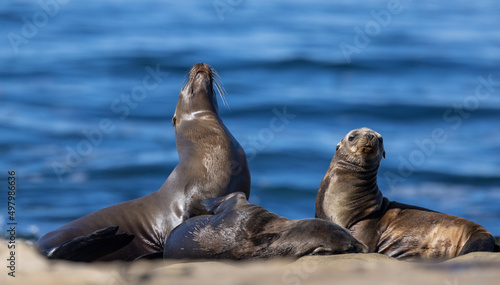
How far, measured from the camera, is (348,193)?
26.5ft

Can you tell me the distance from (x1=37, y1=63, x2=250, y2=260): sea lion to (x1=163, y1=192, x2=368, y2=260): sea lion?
3.19 feet

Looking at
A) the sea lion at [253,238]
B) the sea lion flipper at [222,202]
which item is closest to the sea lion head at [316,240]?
the sea lion at [253,238]

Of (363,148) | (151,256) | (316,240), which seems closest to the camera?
(316,240)

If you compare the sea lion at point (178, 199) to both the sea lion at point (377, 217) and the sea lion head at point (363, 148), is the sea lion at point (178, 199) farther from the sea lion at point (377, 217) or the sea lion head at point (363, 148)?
the sea lion head at point (363, 148)

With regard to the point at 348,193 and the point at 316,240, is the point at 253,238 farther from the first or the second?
the point at 348,193

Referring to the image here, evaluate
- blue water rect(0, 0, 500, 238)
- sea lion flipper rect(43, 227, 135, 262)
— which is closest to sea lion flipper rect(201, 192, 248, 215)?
sea lion flipper rect(43, 227, 135, 262)

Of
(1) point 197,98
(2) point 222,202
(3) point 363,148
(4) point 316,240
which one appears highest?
(1) point 197,98

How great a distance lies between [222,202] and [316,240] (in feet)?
3.79

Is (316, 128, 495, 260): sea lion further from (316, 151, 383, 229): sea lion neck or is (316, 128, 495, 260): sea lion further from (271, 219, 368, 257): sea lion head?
(271, 219, 368, 257): sea lion head

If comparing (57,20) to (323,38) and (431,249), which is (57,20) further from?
(431,249)

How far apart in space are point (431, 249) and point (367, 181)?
99cm

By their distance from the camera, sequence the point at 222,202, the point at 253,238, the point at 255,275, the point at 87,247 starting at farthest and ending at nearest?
the point at 222,202
the point at 87,247
the point at 253,238
the point at 255,275

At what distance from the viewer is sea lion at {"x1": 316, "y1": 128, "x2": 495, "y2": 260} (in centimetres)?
748

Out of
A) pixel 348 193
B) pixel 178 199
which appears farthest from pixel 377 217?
pixel 178 199
